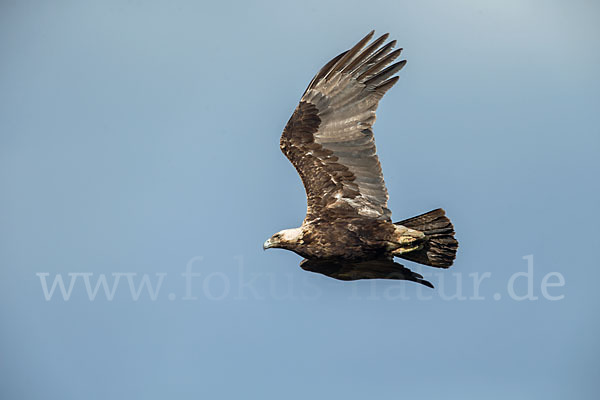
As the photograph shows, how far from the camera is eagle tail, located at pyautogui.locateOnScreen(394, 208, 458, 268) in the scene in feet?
44.4

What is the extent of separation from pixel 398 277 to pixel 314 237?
5.01 ft

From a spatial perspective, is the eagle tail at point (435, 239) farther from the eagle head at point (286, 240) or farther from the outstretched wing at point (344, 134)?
the eagle head at point (286, 240)

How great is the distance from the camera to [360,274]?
46.3 ft

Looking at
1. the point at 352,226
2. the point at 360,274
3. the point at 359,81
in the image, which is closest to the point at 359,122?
the point at 359,81

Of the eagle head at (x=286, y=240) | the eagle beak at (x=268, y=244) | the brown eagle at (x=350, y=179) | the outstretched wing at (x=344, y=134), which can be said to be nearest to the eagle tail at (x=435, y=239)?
the brown eagle at (x=350, y=179)

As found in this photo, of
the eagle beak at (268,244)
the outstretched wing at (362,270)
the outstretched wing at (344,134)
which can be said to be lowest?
the outstretched wing at (362,270)

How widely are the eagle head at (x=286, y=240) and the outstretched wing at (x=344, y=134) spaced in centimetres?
30

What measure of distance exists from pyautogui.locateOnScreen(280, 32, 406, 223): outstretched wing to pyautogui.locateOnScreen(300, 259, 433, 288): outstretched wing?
2.39ft

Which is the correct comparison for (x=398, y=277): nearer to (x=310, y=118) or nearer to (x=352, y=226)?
(x=352, y=226)

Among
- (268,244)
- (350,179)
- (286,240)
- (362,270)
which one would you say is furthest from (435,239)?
(268,244)

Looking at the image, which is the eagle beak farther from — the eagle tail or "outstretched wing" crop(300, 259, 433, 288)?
the eagle tail

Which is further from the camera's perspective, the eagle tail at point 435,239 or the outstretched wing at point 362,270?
A: the outstretched wing at point 362,270

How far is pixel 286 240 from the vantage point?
1360 centimetres

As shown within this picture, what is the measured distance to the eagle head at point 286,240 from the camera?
1354cm
